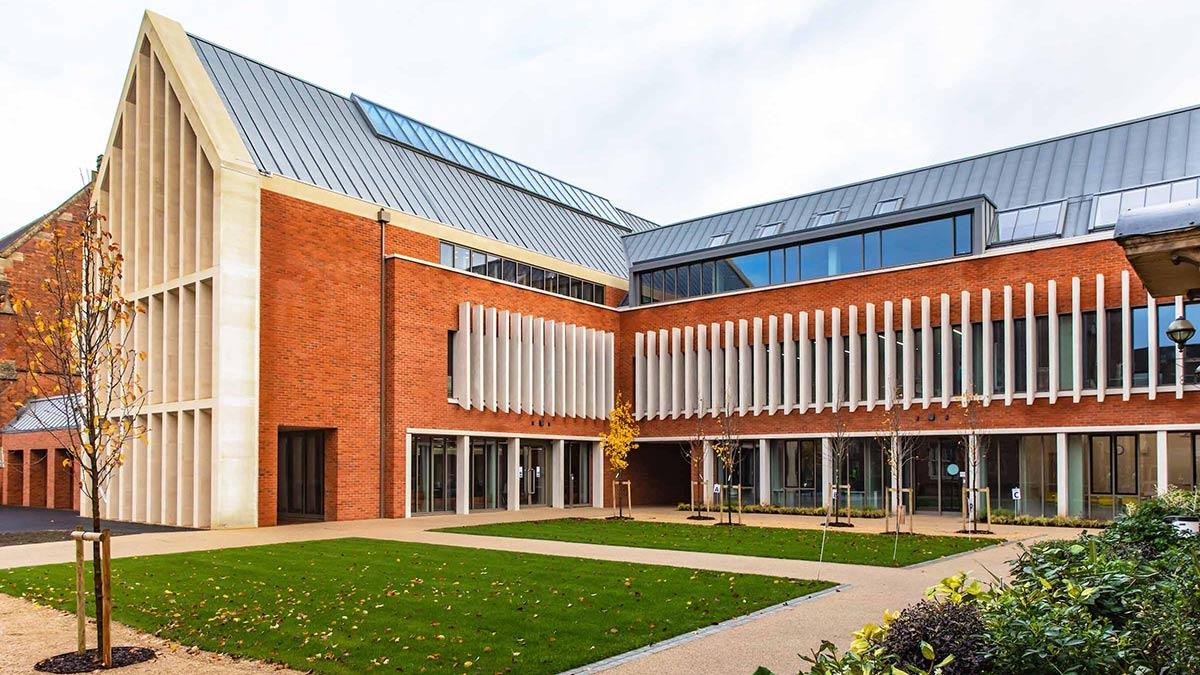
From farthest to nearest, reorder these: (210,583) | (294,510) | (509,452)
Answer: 1. (509,452)
2. (294,510)
3. (210,583)

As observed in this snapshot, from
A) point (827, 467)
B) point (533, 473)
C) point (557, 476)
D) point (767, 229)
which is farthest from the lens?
point (767, 229)

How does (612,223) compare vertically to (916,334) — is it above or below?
above

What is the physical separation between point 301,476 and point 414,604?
18.2m

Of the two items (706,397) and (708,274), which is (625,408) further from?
(708,274)

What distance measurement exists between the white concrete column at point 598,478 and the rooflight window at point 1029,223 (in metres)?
16.4

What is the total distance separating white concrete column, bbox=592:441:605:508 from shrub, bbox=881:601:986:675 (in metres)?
30.4

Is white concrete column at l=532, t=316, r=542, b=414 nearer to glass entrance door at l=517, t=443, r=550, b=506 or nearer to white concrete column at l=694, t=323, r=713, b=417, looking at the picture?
glass entrance door at l=517, t=443, r=550, b=506

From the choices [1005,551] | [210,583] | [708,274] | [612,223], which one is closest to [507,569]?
[210,583]

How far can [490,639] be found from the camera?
927 centimetres

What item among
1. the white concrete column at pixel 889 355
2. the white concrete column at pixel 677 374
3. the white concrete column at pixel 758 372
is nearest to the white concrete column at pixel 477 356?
the white concrete column at pixel 677 374

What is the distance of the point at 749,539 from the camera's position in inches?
795

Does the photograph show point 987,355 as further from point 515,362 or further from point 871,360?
point 515,362

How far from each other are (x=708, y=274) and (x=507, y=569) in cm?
2250

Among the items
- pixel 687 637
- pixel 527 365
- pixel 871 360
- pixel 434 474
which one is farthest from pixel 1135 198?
pixel 687 637
